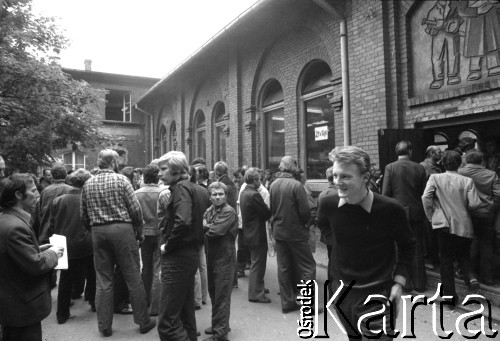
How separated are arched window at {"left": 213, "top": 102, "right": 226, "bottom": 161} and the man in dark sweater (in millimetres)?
11295

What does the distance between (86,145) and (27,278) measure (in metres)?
8.91

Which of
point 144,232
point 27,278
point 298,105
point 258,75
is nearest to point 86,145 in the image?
point 258,75

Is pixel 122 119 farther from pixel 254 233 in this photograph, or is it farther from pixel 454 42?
pixel 454 42

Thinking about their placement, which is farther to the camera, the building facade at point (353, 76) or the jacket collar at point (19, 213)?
the building facade at point (353, 76)

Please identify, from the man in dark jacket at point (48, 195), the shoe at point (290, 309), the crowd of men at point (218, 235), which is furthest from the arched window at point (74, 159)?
the shoe at point (290, 309)

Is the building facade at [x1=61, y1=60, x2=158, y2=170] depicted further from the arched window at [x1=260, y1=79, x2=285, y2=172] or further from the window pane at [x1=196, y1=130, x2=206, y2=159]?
the arched window at [x1=260, y1=79, x2=285, y2=172]

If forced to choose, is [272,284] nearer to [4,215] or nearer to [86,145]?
[4,215]

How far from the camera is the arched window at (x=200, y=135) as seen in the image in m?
15.6

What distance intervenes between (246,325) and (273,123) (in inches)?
277

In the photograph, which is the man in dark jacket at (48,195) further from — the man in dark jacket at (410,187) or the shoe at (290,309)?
the man in dark jacket at (410,187)

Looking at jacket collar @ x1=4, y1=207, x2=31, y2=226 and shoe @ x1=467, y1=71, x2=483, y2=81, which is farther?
shoe @ x1=467, y1=71, x2=483, y2=81

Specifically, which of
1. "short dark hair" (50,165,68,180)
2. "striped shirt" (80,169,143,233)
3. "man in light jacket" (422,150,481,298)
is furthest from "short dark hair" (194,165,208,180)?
"man in light jacket" (422,150,481,298)

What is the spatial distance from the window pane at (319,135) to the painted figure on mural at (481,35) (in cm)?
319

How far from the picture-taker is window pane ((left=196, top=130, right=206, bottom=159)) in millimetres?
15719
